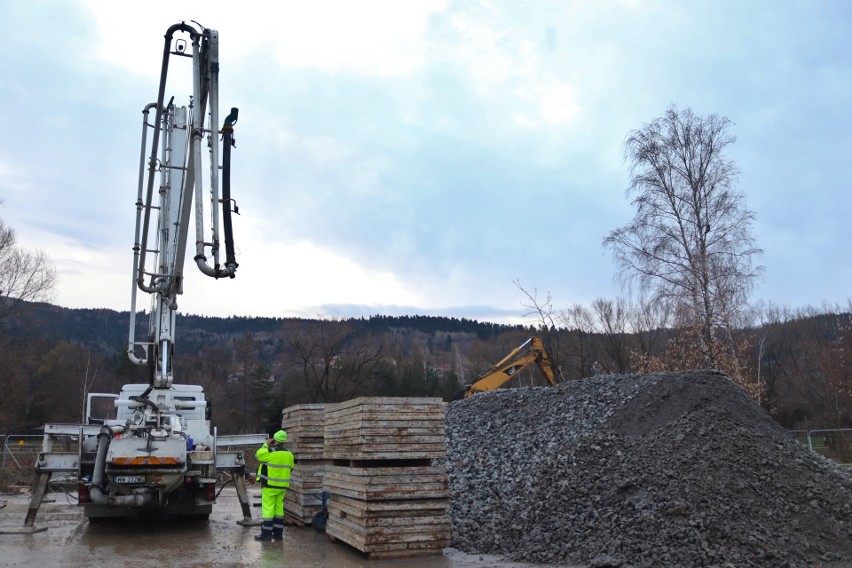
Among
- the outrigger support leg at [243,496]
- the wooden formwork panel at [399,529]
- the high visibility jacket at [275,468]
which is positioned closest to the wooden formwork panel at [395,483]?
the wooden formwork panel at [399,529]

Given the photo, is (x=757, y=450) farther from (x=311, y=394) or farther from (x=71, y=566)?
(x=311, y=394)

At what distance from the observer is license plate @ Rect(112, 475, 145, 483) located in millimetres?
10827

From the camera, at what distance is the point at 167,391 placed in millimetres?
12648

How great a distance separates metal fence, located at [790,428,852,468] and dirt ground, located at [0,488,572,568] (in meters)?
20.1

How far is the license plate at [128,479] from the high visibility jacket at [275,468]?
181 centimetres

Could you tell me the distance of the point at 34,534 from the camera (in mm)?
12266

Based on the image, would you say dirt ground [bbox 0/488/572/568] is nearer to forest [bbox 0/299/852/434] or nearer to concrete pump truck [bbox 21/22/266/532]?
concrete pump truck [bbox 21/22/266/532]

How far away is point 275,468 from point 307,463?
2.04 meters

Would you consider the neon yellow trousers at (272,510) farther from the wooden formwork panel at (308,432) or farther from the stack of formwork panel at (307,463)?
the wooden formwork panel at (308,432)

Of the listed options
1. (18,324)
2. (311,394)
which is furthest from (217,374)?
(18,324)

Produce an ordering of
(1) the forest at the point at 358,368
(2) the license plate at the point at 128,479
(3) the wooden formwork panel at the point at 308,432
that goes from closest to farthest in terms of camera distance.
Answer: (2) the license plate at the point at 128,479 → (3) the wooden formwork panel at the point at 308,432 → (1) the forest at the point at 358,368

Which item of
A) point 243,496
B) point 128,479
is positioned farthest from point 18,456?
point 128,479

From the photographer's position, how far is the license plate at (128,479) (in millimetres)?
10827

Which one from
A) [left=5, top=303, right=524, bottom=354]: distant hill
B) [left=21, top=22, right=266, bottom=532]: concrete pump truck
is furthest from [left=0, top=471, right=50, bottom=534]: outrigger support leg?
[left=5, top=303, right=524, bottom=354]: distant hill
